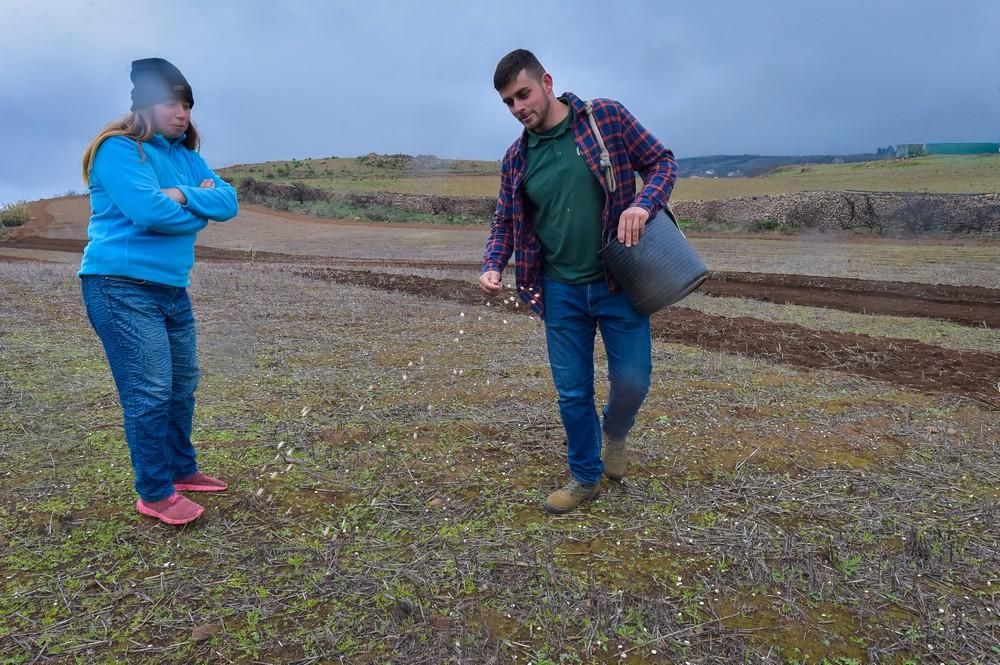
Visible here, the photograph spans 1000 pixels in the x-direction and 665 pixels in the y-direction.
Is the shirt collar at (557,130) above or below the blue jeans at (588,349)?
above

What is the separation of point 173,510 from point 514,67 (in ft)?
8.00

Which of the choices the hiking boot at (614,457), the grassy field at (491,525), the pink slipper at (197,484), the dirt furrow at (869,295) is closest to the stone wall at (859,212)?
the dirt furrow at (869,295)

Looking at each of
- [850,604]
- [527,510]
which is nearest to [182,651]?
[527,510]

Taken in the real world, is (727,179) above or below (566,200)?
above

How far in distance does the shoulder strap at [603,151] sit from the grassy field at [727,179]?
1306 inches

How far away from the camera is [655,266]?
3092 millimetres

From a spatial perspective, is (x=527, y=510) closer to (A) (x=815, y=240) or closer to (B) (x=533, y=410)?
(B) (x=533, y=410)

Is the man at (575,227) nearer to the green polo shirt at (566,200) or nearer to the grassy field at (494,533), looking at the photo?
the green polo shirt at (566,200)

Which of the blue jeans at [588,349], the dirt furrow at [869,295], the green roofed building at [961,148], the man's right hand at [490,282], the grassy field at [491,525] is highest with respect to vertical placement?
the green roofed building at [961,148]

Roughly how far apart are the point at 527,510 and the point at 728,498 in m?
1.01

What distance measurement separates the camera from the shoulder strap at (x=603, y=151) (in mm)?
3092

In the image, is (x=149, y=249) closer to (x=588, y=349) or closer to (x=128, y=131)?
(x=128, y=131)

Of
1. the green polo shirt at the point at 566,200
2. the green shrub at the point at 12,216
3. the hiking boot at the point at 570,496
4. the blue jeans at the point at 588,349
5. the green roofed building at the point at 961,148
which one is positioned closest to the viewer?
the green polo shirt at the point at 566,200

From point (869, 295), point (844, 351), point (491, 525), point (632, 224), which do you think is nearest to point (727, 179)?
point (869, 295)
